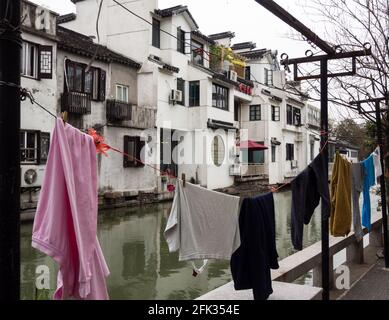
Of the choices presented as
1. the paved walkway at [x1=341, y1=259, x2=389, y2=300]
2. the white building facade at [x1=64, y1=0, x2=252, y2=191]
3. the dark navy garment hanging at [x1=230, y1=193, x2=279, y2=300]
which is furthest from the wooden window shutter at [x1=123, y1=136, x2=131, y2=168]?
the dark navy garment hanging at [x1=230, y1=193, x2=279, y2=300]

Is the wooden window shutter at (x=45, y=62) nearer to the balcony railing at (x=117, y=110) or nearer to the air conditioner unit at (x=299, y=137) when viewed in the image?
the balcony railing at (x=117, y=110)

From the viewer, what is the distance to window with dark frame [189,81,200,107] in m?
24.5

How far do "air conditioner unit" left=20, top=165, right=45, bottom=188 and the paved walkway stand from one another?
12.1m

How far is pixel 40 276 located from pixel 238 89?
23.7 metres

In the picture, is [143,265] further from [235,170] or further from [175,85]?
[235,170]

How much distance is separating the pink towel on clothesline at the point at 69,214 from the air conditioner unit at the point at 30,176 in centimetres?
1284

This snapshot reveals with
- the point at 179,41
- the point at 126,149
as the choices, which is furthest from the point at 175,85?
the point at 126,149

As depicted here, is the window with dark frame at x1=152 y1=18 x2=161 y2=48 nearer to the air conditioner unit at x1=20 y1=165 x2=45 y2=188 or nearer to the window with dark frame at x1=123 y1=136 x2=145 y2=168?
the window with dark frame at x1=123 y1=136 x2=145 y2=168

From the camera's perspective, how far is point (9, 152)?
2.04 meters

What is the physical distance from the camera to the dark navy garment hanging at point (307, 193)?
4746 millimetres

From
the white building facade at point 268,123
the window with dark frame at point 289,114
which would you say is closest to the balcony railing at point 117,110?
the white building facade at point 268,123

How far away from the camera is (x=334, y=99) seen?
7.19 meters

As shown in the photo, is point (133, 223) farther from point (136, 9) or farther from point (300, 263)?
point (136, 9)
